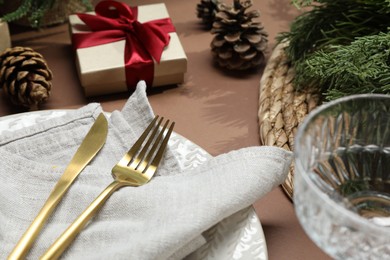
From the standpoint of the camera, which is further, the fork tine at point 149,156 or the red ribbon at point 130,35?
the red ribbon at point 130,35

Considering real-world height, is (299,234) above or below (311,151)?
below

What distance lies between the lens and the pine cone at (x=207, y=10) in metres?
0.83

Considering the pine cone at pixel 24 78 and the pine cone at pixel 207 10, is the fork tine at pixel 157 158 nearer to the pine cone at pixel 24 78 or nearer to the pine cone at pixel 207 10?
the pine cone at pixel 24 78

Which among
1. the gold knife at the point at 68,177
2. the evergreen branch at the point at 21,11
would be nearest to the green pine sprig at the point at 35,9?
the evergreen branch at the point at 21,11

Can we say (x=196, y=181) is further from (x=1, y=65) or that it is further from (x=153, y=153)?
(x=1, y=65)

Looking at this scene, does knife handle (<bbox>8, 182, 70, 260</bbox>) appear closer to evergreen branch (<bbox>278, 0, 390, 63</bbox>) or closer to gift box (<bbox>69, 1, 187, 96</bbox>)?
gift box (<bbox>69, 1, 187, 96</bbox>)

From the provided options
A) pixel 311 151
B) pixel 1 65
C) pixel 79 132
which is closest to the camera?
pixel 311 151

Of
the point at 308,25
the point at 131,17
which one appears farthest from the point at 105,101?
the point at 308,25

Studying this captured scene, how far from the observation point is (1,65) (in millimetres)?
699

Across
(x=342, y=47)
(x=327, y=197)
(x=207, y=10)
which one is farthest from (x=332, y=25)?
(x=327, y=197)

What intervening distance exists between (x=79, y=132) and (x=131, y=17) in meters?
0.24

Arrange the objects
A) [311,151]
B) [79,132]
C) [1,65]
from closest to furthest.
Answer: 1. [311,151]
2. [79,132]
3. [1,65]

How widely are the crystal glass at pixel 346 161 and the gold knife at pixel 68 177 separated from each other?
20 centimetres

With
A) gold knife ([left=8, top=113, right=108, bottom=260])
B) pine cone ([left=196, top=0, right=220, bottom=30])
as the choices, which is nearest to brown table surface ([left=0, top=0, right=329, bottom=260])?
pine cone ([left=196, top=0, right=220, bottom=30])
